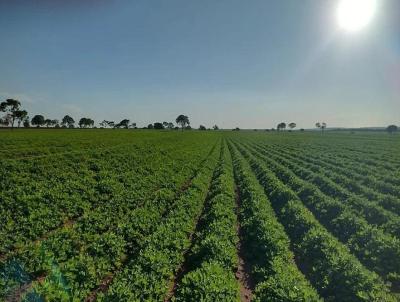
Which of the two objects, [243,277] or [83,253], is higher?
[83,253]

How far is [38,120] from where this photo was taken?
6831 inches

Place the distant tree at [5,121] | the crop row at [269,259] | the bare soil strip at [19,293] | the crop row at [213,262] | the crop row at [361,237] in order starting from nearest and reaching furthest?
the bare soil strip at [19,293] → the crop row at [213,262] → the crop row at [269,259] → the crop row at [361,237] → the distant tree at [5,121]

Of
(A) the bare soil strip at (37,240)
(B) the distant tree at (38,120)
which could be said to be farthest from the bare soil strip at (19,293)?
(B) the distant tree at (38,120)

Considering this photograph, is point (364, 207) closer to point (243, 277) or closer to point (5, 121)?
point (243, 277)

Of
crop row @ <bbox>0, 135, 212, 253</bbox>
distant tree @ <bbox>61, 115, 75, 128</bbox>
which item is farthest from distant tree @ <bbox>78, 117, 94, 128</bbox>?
crop row @ <bbox>0, 135, 212, 253</bbox>

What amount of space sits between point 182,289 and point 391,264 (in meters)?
6.90

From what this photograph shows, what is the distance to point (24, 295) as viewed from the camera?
7.07 m

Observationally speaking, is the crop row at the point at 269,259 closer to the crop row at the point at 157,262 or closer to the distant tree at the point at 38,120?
the crop row at the point at 157,262

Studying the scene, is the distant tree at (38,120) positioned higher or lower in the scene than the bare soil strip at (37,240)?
higher

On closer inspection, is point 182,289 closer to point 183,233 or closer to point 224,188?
point 183,233

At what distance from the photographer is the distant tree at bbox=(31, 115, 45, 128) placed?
17162 cm

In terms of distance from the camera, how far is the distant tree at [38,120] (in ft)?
563

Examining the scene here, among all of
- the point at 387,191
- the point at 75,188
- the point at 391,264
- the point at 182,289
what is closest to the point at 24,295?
the point at 182,289

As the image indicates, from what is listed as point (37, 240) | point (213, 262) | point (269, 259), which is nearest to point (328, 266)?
point (269, 259)
